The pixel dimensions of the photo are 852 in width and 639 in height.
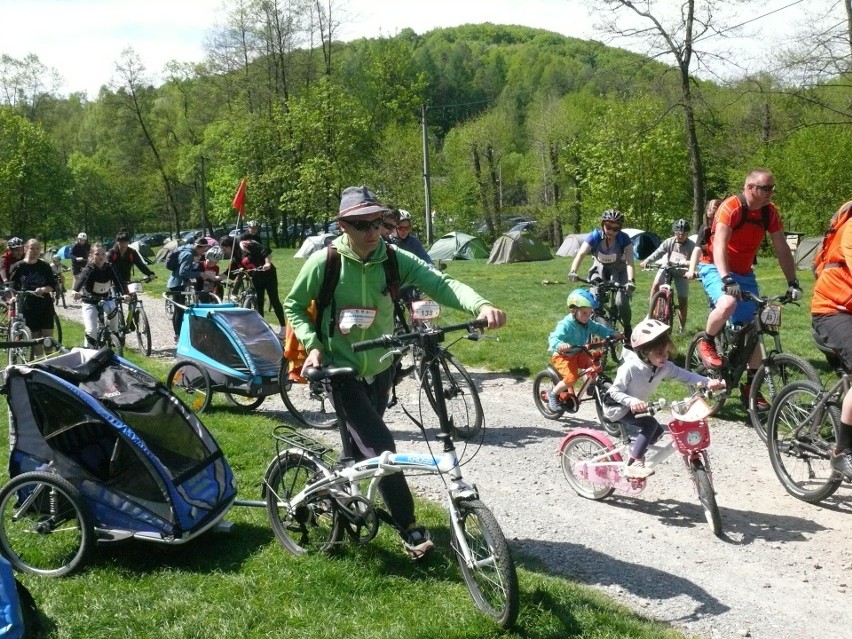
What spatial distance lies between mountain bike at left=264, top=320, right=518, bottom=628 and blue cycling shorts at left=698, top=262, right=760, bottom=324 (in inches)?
150

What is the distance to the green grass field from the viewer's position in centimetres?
391

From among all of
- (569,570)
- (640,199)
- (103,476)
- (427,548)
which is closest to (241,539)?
(103,476)

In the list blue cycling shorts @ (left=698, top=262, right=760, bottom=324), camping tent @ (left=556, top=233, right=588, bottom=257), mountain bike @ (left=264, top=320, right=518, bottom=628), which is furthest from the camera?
camping tent @ (left=556, top=233, right=588, bottom=257)

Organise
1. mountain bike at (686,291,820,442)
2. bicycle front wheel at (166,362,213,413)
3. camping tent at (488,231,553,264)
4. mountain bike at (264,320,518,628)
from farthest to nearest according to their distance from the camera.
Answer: camping tent at (488,231,553,264) → bicycle front wheel at (166,362,213,413) → mountain bike at (686,291,820,442) → mountain bike at (264,320,518,628)

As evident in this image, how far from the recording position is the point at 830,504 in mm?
5434

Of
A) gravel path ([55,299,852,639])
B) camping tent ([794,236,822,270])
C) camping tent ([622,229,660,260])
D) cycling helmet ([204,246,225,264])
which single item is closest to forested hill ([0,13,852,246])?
camping tent ([622,229,660,260])

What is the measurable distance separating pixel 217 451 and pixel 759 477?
12.4ft

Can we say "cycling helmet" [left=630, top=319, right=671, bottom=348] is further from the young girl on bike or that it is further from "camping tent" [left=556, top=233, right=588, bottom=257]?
"camping tent" [left=556, top=233, right=588, bottom=257]

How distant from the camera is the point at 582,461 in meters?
5.69

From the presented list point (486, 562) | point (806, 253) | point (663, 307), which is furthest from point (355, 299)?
point (806, 253)

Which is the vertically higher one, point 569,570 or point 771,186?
point 771,186

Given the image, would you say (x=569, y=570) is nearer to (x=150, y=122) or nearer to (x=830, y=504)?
(x=830, y=504)

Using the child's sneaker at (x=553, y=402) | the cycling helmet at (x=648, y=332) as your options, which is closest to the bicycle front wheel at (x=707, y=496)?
the cycling helmet at (x=648, y=332)

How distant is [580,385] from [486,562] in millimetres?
4534
